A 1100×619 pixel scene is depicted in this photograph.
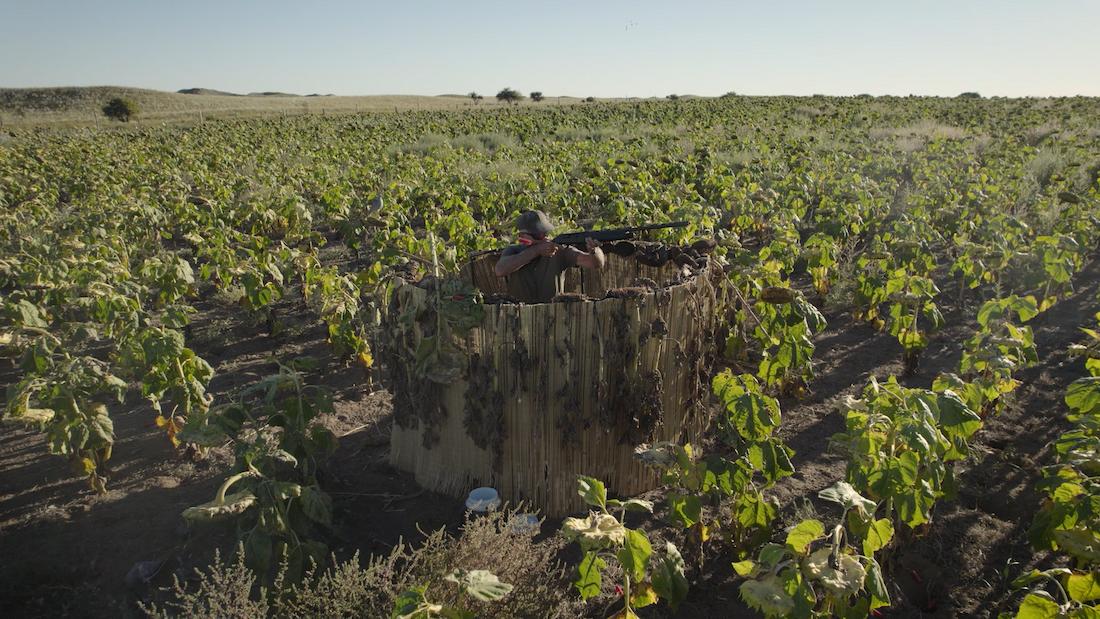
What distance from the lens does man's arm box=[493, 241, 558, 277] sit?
421 cm

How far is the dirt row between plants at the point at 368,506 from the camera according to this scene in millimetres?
3188

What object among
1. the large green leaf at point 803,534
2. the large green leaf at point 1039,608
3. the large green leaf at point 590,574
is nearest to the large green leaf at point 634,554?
the large green leaf at point 590,574

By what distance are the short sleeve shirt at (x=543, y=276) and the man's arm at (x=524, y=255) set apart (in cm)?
12

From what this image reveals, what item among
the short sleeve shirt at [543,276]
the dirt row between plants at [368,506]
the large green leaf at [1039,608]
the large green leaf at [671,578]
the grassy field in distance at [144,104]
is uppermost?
the grassy field in distance at [144,104]

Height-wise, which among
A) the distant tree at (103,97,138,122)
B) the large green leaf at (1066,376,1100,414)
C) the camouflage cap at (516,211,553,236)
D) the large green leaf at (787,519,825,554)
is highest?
the distant tree at (103,97,138,122)

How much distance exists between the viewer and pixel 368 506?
12.9 ft

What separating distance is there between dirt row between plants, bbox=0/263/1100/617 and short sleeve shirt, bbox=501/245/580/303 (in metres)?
1.56

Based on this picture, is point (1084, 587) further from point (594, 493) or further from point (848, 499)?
point (594, 493)

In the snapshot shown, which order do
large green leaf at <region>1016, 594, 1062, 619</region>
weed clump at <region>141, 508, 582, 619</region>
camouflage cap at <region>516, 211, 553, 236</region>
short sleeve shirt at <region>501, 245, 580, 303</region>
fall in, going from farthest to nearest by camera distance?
short sleeve shirt at <region>501, 245, 580, 303</region> → camouflage cap at <region>516, 211, 553, 236</region> → weed clump at <region>141, 508, 582, 619</region> → large green leaf at <region>1016, 594, 1062, 619</region>

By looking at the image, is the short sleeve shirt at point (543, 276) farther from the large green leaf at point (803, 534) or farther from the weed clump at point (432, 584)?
the large green leaf at point (803, 534)

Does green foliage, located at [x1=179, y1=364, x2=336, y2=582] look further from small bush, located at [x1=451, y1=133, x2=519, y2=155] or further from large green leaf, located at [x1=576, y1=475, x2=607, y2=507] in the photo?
small bush, located at [x1=451, y1=133, x2=519, y2=155]

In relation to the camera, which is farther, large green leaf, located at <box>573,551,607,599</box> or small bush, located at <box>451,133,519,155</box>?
small bush, located at <box>451,133,519,155</box>

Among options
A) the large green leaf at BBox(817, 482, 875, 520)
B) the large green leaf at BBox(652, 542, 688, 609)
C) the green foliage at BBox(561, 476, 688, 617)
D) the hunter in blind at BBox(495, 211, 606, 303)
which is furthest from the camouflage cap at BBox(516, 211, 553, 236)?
the large green leaf at BBox(817, 482, 875, 520)

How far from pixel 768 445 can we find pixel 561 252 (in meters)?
2.06
